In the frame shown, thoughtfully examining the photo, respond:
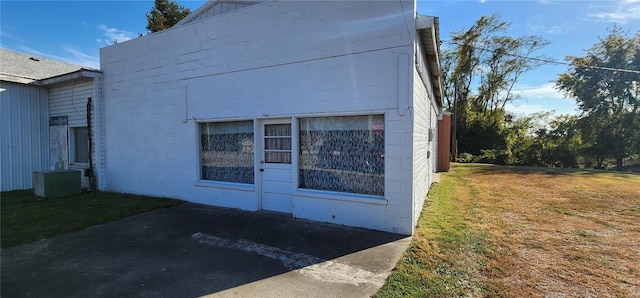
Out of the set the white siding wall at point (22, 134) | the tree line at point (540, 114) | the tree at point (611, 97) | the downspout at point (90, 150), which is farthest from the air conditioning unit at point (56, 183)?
the tree at point (611, 97)

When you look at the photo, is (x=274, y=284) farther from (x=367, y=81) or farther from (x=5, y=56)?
(x=5, y=56)

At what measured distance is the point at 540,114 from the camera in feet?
84.3

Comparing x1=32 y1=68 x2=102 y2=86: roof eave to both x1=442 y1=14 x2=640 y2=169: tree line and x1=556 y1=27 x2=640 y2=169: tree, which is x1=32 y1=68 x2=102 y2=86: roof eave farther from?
x1=556 y1=27 x2=640 y2=169: tree

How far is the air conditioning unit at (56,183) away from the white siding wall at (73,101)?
2.76 feet

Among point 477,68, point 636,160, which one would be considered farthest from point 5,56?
point 636,160

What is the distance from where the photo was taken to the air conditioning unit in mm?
7555

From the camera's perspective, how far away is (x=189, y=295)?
9.49 feet

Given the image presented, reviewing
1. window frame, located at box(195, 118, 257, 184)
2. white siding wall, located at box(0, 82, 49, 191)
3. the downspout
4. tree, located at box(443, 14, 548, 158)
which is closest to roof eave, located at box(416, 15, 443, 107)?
window frame, located at box(195, 118, 257, 184)

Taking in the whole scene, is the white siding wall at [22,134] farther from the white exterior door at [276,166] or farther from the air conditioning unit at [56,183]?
Answer: the white exterior door at [276,166]

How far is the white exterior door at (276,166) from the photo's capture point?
5832mm

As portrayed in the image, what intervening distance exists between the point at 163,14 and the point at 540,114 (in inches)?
1242

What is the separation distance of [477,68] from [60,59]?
29521mm

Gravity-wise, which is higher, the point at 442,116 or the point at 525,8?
the point at 525,8

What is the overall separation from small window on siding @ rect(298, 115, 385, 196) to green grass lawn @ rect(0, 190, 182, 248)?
12.1ft
